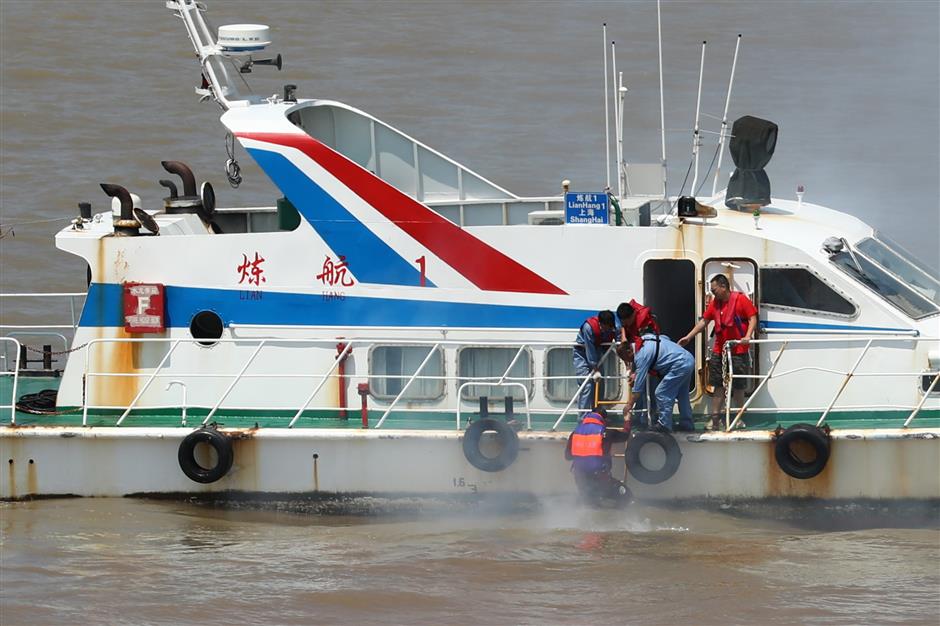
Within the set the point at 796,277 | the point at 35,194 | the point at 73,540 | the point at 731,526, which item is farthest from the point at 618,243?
the point at 35,194

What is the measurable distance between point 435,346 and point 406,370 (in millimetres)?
692

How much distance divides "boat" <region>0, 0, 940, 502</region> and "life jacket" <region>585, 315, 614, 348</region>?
36cm

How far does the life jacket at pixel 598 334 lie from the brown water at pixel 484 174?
56.1 inches

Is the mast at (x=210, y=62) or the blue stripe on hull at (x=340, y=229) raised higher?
the mast at (x=210, y=62)

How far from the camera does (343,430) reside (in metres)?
11.2

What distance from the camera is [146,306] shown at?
11.6 m

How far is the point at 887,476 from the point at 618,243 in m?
2.82

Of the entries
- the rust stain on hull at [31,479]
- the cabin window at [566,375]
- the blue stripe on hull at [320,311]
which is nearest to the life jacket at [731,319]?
the cabin window at [566,375]

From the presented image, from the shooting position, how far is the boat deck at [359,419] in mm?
11062

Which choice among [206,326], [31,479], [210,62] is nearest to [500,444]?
[206,326]

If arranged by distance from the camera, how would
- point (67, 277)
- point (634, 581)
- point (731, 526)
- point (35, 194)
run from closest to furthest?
1. point (634, 581)
2. point (731, 526)
3. point (67, 277)
4. point (35, 194)

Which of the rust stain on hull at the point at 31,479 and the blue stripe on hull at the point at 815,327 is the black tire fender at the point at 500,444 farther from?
the rust stain on hull at the point at 31,479

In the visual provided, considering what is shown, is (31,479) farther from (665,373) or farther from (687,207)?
(687,207)

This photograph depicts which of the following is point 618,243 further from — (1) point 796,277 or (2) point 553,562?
(2) point 553,562
